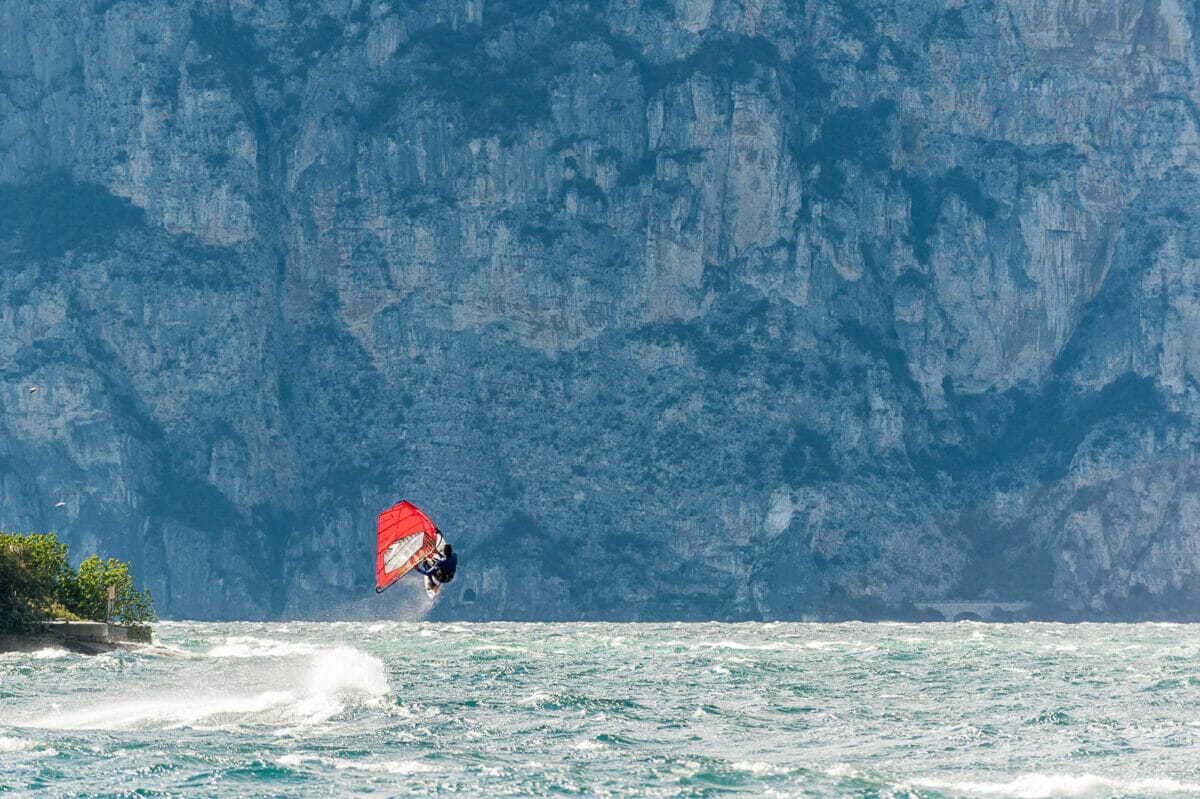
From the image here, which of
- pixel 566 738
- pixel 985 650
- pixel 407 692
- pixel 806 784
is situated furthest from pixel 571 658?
pixel 806 784

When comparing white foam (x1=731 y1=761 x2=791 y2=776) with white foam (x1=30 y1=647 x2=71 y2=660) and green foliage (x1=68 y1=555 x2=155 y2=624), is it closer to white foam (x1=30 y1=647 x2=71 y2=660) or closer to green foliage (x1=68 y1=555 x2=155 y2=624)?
white foam (x1=30 y1=647 x2=71 y2=660)

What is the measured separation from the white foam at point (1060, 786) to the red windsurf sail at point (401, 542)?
1928 centimetres

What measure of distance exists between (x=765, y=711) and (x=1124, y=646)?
75.9m

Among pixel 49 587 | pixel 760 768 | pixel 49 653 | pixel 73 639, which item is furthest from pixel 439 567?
pixel 49 587

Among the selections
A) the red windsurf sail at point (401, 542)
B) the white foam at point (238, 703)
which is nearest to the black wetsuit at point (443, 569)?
the red windsurf sail at point (401, 542)

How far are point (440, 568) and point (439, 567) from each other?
0.25 feet

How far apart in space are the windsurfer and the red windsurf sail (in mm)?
2003

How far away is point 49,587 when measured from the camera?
101m

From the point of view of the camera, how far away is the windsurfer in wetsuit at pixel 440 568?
58844 mm

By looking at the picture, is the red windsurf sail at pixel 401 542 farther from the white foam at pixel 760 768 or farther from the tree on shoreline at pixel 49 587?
the tree on shoreline at pixel 49 587

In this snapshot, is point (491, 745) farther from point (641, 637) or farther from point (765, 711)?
point (641, 637)

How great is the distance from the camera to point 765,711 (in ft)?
232

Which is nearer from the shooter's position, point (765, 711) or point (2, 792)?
point (2, 792)

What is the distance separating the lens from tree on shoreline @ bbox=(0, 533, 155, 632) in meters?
93.6
